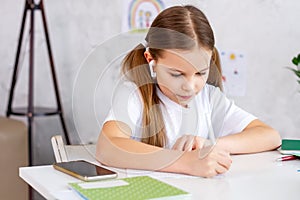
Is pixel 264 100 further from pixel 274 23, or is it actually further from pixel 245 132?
pixel 245 132

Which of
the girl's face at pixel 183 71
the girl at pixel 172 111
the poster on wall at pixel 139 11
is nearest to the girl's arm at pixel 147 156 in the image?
the girl at pixel 172 111

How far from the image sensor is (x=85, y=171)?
107cm

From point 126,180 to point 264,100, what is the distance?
62.8 inches

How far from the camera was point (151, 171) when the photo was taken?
1.15 metres

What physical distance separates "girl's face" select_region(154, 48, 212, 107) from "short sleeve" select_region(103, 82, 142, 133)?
87 millimetres

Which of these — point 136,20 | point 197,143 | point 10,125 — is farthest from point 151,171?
point 136,20

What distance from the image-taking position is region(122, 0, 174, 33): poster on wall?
94.7 inches

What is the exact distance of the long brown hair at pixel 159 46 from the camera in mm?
1091

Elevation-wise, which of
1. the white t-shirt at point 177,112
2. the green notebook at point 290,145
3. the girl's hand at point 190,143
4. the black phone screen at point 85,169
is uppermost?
the white t-shirt at point 177,112

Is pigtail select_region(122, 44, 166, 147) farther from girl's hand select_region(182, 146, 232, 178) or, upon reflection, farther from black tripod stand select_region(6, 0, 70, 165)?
black tripod stand select_region(6, 0, 70, 165)

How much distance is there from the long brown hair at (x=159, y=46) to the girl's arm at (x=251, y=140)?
17 centimetres

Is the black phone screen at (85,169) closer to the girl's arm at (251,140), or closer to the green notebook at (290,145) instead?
the girl's arm at (251,140)

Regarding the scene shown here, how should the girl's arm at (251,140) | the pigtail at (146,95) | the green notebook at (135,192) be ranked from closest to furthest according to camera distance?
the green notebook at (135,192), the pigtail at (146,95), the girl's arm at (251,140)

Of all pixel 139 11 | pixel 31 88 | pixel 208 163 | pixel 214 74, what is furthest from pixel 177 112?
pixel 139 11
